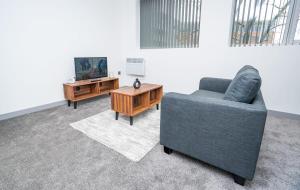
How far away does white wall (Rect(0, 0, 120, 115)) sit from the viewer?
247 centimetres

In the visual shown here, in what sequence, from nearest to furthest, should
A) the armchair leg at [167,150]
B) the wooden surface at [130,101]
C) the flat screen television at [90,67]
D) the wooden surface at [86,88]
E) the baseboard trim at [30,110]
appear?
the armchair leg at [167,150] < the wooden surface at [130,101] < the baseboard trim at [30,110] < the wooden surface at [86,88] < the flat screen television at [90,67]

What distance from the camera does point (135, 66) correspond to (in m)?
4.23

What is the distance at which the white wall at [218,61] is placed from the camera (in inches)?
99.8

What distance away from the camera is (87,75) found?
11.3 feet

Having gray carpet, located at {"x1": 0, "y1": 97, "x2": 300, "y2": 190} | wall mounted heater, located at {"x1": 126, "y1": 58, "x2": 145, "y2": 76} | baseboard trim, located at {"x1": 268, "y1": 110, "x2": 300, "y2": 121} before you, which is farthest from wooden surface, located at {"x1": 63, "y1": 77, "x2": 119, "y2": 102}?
baseboard trim, located at {"x1": 268, "y1": 110, "x2": 300, "y2": 121}

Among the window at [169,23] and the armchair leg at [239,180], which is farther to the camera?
the window at [169,23]

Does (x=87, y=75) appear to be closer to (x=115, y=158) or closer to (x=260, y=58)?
(x=115, y=158)

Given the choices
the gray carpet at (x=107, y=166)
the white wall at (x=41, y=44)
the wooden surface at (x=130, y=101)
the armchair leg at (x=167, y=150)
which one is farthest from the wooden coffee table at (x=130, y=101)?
the white wall at (x=41, y=44)

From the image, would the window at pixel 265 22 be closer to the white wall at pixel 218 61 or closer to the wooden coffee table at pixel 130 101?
the white wall at pixel 218 61

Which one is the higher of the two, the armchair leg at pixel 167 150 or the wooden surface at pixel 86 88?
the wooden surface at pixel 86 88

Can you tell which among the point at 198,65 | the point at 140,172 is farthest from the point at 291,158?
the point at 198,65

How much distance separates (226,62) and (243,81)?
186 centimetres

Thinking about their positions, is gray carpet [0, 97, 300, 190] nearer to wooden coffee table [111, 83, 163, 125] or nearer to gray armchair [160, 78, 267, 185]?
gray armchair [160, 78, 267, 185]

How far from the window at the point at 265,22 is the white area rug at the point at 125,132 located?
217cm
